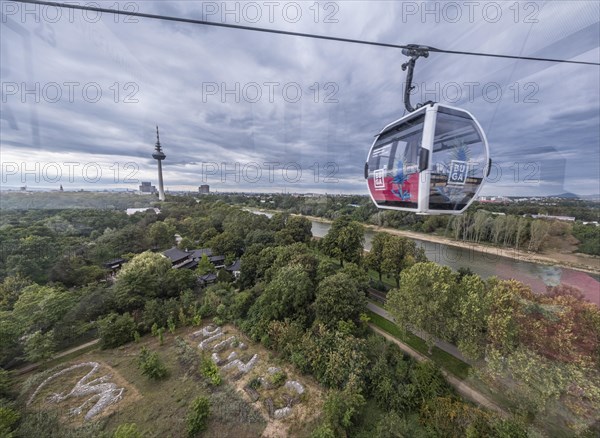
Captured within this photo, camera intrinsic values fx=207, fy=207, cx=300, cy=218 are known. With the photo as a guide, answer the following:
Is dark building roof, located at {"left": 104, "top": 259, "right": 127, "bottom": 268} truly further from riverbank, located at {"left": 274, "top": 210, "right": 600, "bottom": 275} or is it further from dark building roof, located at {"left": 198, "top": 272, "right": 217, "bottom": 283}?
riverbank, located at {"left": 274, "top": 210, "right": 600, "bottom": 275}

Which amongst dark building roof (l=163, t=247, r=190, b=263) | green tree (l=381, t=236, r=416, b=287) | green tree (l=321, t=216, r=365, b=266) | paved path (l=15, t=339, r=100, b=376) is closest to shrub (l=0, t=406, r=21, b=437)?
paved path (l=15, t=339, r=100, b=376)

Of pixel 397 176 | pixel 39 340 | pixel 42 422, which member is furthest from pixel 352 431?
pixel 39 340

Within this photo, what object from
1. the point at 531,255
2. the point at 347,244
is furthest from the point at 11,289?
the point at 531,255

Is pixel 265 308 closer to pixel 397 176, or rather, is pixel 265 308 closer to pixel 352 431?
pixel 352 431

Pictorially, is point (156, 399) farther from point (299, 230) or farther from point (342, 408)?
point (299, 230)

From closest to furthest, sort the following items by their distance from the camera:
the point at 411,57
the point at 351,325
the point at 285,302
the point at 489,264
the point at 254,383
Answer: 1. the point at 411,57
2. the point at 254,383
3. the point at 351,325
4. the point at 285,302
5. the point at 489,264

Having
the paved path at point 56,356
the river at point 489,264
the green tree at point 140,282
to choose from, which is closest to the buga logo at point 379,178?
the green tree at point 140,282
